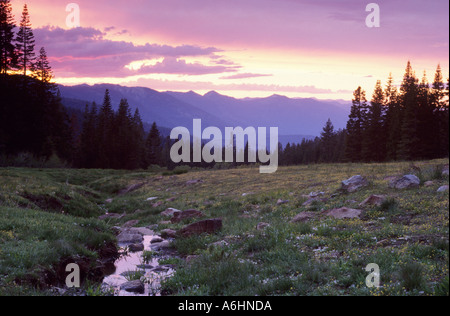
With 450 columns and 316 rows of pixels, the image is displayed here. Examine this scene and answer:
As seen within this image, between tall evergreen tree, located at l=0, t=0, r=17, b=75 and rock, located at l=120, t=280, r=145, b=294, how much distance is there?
2122 inches

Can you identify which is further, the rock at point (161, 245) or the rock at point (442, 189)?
the rock at point (161, 245)

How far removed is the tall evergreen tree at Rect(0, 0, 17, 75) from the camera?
49.6m

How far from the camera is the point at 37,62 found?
188 ft

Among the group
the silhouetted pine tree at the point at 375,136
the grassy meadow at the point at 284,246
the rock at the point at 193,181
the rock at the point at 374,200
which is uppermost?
the silhouetted pine tree at the point at 375,136

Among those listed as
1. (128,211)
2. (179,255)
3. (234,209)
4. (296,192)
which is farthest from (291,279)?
(128,211)

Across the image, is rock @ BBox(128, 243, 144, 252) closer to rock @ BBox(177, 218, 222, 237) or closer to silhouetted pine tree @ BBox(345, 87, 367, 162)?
rock @ BBox(177, 218, 222, 237)

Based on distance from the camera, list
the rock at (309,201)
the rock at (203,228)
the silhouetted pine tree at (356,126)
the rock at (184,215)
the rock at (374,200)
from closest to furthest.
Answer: the rock at (374,200)
the rock at (203,228)
the rock at (309,201)
the rock at (184,215)
the silhouetted pine tree at (356,126)

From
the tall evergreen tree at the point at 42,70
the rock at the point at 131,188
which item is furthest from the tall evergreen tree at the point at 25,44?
the rock at the point at 131,188

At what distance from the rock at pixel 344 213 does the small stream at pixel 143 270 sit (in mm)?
5698

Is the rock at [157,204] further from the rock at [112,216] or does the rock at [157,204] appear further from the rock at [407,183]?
the rock at [407,183]

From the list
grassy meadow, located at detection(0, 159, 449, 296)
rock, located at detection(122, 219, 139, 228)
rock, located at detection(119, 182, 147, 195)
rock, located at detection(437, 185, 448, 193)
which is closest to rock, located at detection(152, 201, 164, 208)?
rock, located at detection(122, 219, 139, 228)

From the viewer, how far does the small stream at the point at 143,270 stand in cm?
798

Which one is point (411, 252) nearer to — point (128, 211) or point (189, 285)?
point (189, 285)

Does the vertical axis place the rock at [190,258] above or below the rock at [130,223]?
above
